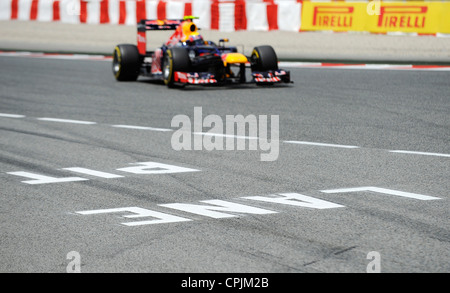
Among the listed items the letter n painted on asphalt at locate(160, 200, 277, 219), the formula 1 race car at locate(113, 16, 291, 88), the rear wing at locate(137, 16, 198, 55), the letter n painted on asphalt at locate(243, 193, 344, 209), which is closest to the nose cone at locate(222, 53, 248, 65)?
the formula 1 race car at locate(113, 16, 291, 88)

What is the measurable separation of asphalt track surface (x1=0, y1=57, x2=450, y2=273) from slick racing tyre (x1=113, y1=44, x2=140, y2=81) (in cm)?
311

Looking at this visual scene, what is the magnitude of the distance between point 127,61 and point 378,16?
7221mm

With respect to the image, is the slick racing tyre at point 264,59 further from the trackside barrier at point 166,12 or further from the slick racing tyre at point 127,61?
the trackside barrier at point 166,12

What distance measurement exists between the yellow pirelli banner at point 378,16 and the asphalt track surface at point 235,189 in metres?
6.76

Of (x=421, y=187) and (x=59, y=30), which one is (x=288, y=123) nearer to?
(x=421, y=187)

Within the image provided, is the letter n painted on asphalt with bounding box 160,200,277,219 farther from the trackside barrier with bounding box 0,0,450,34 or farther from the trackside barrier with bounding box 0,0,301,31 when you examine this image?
the trackside barrier with bounding box 0,0,301,31

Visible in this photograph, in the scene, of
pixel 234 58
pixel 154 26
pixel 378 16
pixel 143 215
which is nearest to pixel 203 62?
pixel 234 58

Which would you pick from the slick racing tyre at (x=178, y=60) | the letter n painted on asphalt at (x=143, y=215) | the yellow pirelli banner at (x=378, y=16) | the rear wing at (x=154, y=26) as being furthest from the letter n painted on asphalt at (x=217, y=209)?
the yellow pirelli banner at (x=378, y=16)

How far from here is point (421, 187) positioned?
23.0 feet

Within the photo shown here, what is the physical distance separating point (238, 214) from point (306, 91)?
873 centimetres

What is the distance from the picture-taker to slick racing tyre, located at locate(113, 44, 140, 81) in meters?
16.5

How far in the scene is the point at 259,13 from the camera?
23.4 m

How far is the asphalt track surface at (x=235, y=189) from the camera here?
512cm
